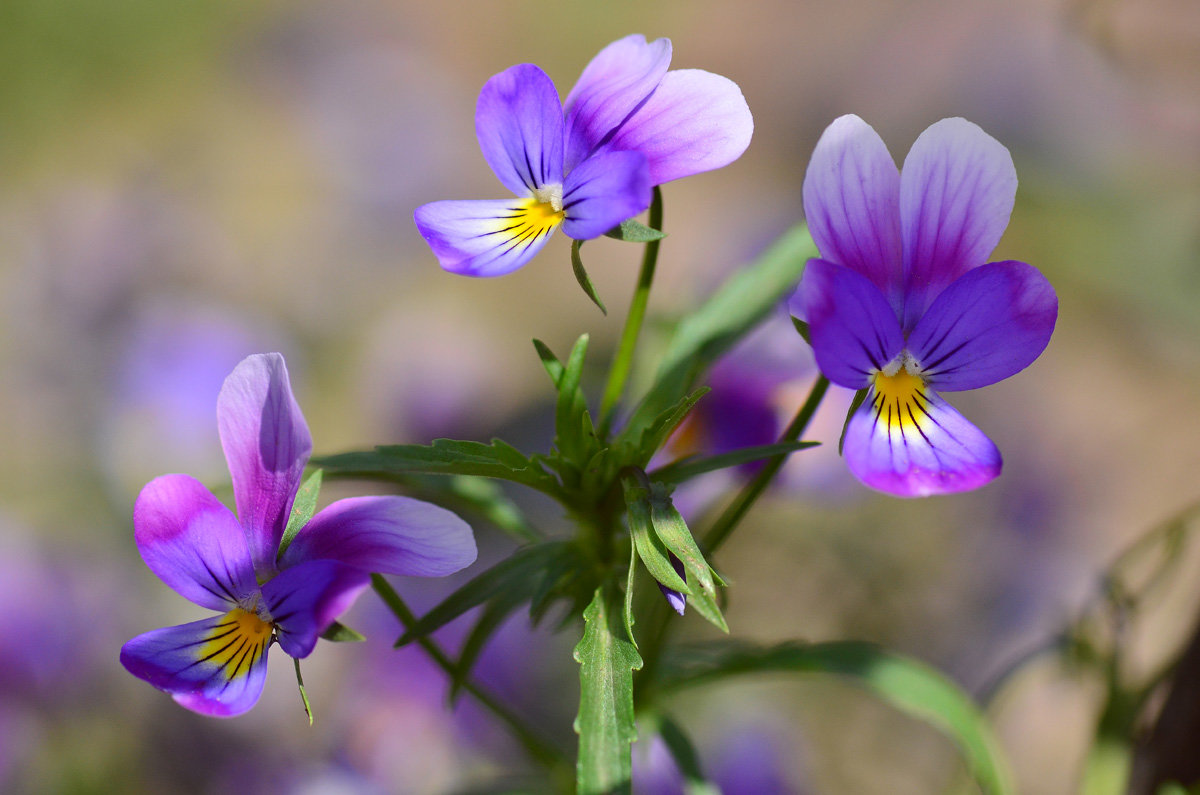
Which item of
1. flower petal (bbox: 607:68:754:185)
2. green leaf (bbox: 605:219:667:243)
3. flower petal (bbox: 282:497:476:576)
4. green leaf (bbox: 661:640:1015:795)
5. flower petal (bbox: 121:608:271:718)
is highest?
flower petal (bbox: 607:68:754:185)

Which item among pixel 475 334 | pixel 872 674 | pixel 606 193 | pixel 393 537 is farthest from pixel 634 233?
pixel 475 334

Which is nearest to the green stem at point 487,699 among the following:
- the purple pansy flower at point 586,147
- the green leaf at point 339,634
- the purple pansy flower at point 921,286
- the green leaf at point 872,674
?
the green leaf at point 339,634

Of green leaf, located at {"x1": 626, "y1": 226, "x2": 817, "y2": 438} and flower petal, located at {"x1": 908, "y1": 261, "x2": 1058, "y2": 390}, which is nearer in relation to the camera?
flower petal, located at {"x1": 908, "y1": 261, "x2": 1058, "y2": 390}

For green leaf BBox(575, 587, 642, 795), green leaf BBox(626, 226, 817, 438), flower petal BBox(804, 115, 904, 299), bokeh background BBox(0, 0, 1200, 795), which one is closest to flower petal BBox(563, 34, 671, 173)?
flower petal BBox(804, 115, 904, 299)

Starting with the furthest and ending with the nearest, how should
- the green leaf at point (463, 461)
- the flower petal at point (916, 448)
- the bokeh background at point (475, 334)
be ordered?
the bokeh background at point (475, 334)
the green leaf at point (463, 461)
the flower petal at point (916, 448)

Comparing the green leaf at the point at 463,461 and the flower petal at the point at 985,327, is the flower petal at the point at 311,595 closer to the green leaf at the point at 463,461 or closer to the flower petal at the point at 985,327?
the green leaf at the point at 463,461

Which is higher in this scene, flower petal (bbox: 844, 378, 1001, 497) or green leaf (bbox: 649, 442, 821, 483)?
flower petal (bbox: 844, 378, 1001, 497)

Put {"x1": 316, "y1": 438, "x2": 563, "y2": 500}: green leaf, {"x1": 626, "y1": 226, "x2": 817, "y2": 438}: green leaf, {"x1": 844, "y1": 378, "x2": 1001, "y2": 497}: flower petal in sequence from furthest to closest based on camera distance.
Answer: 1. {"x1": 626, "y1": 226, "x2": 817, "y2": 438}: green leaf
2. {"x1": 316, "y1": 438, "x2": 563, "y2": 500}: green leaf
3. {"x1": 844, "y1": 378, "x2": 1001, "y2": 497}: flower petal

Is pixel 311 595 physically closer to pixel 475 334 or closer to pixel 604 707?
pixel 604 707

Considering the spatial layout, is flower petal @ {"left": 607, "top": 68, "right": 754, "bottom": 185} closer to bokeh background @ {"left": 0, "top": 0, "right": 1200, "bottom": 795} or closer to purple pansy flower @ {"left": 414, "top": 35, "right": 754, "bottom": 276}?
purple pansy flower @ {"left": 414, "top": 35, "right": 754, "bottom": 276}
